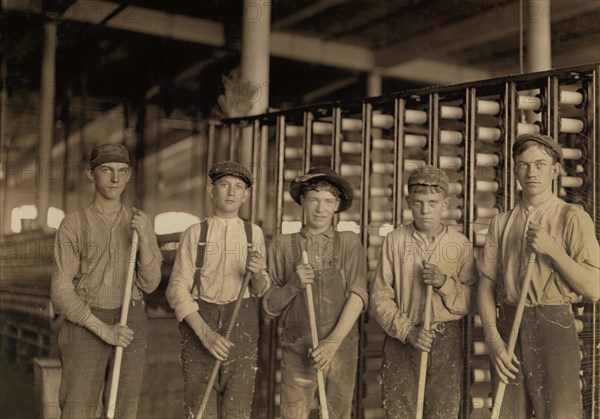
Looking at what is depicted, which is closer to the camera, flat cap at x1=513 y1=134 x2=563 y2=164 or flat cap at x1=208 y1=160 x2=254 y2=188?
flat cap at x1=513 y1=134 x2=563 y2=164

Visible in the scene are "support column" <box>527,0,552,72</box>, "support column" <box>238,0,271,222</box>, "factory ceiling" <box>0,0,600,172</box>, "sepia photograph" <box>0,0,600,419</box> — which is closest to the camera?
"sepia photograph" <box>0,0,600,419</box>

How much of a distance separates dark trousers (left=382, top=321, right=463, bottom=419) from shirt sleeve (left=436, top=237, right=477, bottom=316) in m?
0.07

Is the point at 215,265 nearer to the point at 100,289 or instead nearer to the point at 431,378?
the point at 100,289

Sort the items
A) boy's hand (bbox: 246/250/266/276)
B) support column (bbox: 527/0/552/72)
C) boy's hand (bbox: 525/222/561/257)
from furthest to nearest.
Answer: support column (bbox: 527/0/552/72), boy's hand (bbox: 246/250/266/276), boy's hand (bbox: 525/222/561/257)

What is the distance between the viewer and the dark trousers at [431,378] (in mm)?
2451

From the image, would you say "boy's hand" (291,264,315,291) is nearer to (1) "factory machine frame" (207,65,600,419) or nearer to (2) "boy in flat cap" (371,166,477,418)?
(2) "boy in flat cap" (371,166,477,418)

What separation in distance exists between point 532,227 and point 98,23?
2.72m

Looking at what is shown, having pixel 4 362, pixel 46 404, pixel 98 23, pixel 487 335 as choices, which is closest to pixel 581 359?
pixel 487 335

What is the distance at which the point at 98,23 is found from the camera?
4004 millimetres

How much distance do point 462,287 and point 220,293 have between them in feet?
2.68

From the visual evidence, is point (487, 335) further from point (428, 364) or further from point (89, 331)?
point (89, 331)

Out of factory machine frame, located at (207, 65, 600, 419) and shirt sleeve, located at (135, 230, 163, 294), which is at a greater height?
factory machine frame, located at (207, 65, 600, 419)

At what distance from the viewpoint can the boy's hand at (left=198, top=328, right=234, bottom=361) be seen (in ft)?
8.09

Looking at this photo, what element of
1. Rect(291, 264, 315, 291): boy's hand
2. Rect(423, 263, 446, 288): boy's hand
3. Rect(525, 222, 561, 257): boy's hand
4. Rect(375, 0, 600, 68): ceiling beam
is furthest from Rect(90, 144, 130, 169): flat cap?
Rect(375, 0, 600, 68): ceiling beam
